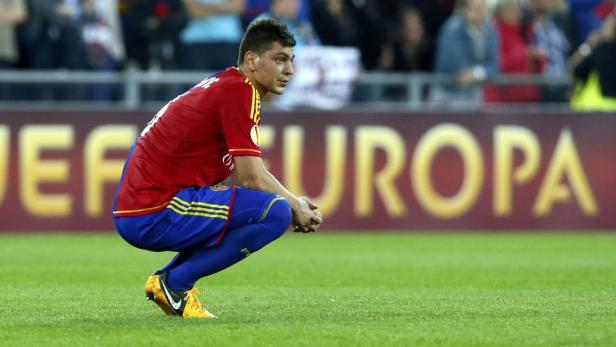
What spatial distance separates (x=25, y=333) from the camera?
7691mm

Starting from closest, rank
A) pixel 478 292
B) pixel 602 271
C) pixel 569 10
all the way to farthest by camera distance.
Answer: pixel 478 292
pixel 602 271
pixel 569 10

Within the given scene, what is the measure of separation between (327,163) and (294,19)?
1.86 metres

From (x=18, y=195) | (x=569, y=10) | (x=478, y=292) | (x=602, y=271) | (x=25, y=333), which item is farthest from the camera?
(x=569, y=10)

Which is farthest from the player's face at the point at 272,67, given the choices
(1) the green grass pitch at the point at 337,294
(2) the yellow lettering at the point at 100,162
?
(2) the yellow lettering at the point at 100,162

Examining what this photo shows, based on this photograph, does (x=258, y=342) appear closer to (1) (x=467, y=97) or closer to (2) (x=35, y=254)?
(2) (x=35, y=254)

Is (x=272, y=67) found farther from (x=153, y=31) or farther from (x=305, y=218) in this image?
(x=153, y=31)

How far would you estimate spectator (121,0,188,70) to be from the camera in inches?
662

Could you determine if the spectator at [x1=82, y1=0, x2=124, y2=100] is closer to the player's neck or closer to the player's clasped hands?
the player's neck

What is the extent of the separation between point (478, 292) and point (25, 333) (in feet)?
12.3

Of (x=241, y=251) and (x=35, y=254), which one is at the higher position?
(x=241, y=251)

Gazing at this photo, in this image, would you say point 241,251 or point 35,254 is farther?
point 35,254

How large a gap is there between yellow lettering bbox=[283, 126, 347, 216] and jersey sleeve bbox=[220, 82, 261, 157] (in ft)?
28.0

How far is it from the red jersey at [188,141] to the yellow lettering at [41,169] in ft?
26.3

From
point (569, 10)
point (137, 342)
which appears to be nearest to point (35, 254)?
point (137, 342)
